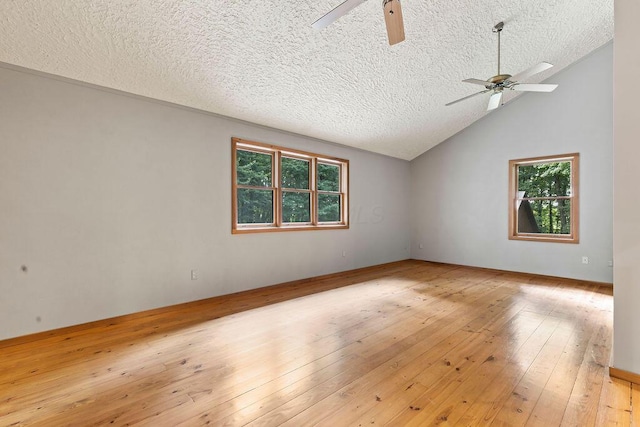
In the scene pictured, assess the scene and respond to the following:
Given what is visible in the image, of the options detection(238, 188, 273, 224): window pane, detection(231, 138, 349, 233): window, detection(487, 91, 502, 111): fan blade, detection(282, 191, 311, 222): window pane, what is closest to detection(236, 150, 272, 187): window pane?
detection(231, 138, 349, 233): window

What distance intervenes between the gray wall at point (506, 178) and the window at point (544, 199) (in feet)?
0.38

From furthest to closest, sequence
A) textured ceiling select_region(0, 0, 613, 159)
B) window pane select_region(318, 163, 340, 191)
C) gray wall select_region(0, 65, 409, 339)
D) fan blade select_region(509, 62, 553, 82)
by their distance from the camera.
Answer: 1. window pane select_region(318, 163, 340, 191)
2. fan blade select_region(509, 62, 553, 82)
3. gray wall select_region(0, 65, 409, 339)
4. textured ceiling select_region(0, 0, 613, 159)

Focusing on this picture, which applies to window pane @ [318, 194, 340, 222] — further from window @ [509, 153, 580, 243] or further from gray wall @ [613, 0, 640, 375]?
gray wall @ [613, 0, 640, 375]

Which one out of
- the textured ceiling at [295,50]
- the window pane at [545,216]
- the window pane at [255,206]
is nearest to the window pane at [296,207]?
the window pane at [255,206]

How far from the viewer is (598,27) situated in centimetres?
403

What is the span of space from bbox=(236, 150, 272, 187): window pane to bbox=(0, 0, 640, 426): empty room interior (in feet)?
0.12

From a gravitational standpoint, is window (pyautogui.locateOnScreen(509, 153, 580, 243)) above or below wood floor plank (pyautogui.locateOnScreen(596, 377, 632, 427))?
above

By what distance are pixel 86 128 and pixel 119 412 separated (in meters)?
2.78

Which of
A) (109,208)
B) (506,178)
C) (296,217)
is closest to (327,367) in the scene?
(109,208)

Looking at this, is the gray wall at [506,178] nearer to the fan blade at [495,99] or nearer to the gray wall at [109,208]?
the fan blade at [495,99]

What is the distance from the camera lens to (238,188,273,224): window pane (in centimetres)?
434

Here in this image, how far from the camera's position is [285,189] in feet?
15.9

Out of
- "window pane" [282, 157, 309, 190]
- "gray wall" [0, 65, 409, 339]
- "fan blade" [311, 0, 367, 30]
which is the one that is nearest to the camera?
"fan blade" [311, 0, 367, 30]

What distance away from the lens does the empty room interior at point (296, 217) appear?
6.30 feet
